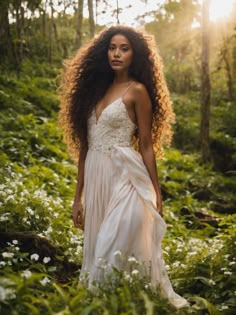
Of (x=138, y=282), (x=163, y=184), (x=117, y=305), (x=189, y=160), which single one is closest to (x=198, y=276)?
(x=138, y=282)

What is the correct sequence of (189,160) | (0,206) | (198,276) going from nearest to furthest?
(198,276), (0,206), (189,160)

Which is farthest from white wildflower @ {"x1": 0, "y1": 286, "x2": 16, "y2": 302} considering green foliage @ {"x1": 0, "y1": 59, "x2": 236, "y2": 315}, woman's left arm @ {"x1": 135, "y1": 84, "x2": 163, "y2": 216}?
woman's left arm @ {"x1": 135, "y1": 84, "x2": 163, "y2": 216}

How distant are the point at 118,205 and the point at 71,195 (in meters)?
5.22

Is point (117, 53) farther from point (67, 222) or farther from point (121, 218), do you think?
point (67, 222)

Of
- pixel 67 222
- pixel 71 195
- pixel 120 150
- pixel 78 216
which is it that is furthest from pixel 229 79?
pixel 120 150

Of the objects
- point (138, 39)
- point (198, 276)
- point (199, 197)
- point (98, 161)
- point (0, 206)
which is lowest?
point (199, 197)

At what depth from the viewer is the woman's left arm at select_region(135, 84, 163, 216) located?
4.44m

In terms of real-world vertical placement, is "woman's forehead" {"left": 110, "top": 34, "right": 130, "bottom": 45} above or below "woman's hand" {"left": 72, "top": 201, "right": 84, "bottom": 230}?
above

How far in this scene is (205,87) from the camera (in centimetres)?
1611

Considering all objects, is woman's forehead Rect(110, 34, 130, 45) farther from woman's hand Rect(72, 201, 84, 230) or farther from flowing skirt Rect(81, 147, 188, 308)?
woman's hand Rect(72, 201, 84, 230)

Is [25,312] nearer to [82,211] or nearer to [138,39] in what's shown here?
[82,211]

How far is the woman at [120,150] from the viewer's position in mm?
4191

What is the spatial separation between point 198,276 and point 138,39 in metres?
2.61

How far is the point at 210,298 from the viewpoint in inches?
195
